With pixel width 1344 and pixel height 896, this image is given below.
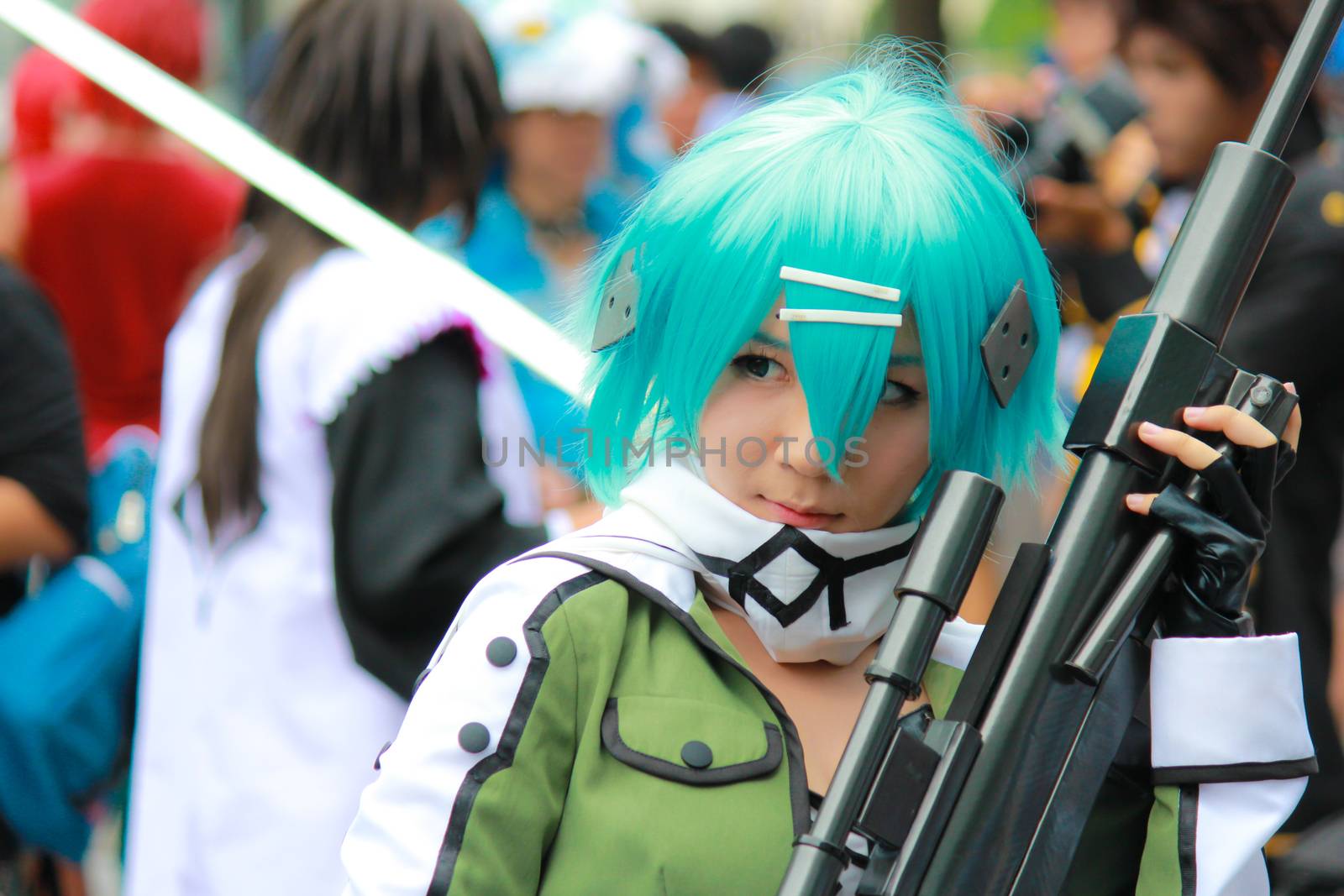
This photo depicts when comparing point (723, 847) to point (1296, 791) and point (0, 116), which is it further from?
point (0, 116)

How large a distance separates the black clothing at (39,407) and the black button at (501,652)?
51.4 inches

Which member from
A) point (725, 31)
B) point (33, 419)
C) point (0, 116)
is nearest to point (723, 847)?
point (33, 419)

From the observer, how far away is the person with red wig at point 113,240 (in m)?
3.05

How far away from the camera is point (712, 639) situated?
1.20 m

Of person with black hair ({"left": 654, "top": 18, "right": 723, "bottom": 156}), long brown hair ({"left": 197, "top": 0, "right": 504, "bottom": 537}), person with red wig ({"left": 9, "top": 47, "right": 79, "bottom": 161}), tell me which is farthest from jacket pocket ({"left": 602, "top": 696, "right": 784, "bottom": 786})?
person with black hair ({"left": 654, "top": 18, "right": 723, "bottom": 156})

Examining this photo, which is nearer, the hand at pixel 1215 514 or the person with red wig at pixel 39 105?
the hand at pixel 1215 514

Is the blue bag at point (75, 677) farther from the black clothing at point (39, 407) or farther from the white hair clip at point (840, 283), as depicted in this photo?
the white hair clip at point (840, 283)

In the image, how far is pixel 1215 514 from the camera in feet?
3.92

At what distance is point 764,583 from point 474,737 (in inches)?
10.2

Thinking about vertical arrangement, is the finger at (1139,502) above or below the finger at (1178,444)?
below

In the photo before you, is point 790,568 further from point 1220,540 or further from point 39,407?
point 39,407

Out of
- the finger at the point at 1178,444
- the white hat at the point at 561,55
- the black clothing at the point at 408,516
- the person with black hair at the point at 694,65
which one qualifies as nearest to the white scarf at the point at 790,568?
→ the finger at the point at 1178,444

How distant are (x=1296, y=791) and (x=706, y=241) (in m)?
0.62

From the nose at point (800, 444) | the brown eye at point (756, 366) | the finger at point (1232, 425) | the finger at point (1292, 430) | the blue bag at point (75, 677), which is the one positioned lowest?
the blue bag at point (75, 677)
